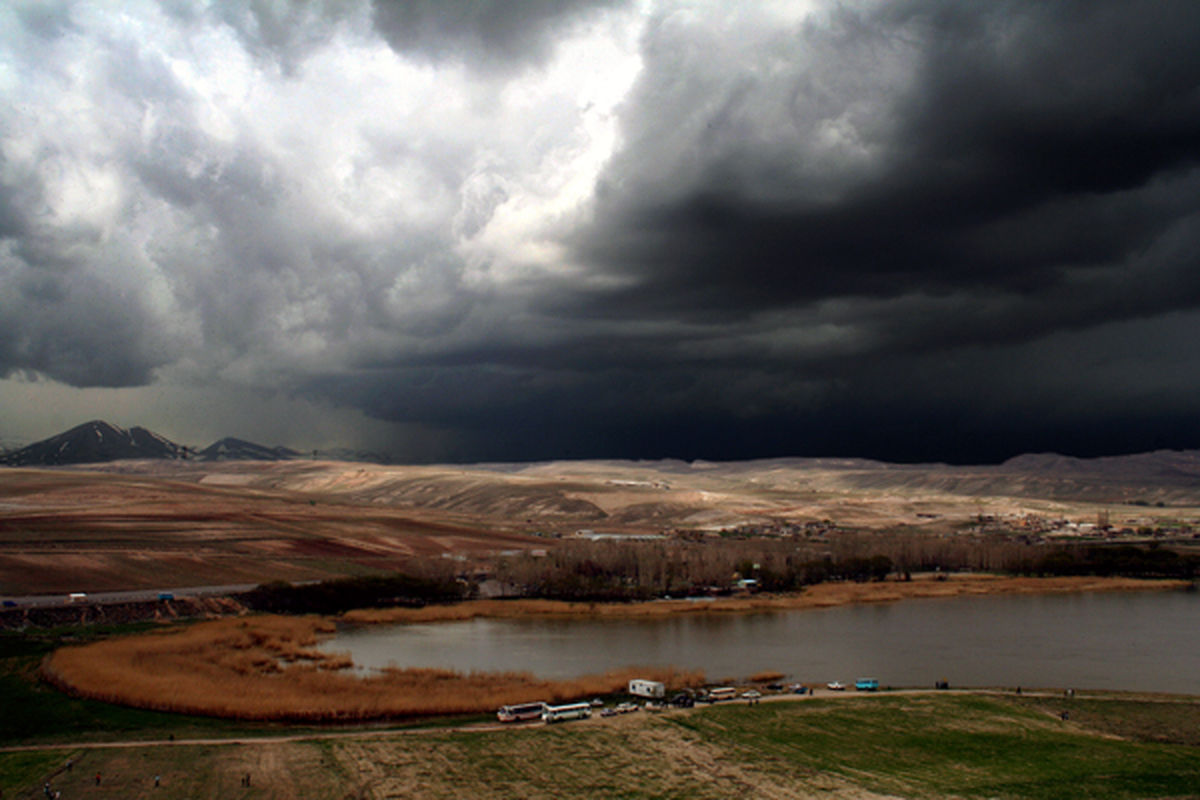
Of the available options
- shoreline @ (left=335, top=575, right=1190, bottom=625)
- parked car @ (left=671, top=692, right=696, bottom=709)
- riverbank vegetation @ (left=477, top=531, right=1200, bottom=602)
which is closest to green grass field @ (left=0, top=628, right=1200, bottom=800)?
parked car @ (left=671, top=692, right=696, bottom=709)

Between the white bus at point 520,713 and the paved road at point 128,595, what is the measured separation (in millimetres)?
58135

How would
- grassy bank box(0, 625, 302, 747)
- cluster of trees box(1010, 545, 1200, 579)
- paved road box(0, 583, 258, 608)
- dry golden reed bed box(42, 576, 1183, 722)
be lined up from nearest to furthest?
Answer: grassy bank box(0, 625, 302, 747)
dry golden reed bed box(42, 576, 1183, 722)
paved road box(0, 583, 258, 608)
cluster of trees box(1010, 545, 1200, 579)

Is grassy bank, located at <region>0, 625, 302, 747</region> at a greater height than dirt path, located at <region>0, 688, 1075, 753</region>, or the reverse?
dirt path, located at <region>0, 688, 1075, 753</region>

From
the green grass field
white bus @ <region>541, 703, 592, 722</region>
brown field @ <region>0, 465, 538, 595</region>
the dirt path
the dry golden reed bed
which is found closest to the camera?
the green grass field

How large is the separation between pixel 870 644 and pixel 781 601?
30133 millimetres

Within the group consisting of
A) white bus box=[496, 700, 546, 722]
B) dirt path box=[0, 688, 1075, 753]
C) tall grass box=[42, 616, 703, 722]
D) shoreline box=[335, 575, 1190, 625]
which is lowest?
shoreline box=[335, 575, 1190, 625]

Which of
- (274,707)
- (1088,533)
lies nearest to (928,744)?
→ (274,707)

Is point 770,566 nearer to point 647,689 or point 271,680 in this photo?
point 647,689

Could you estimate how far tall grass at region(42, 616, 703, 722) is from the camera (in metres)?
47.9

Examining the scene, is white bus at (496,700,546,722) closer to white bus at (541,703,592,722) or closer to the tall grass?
white bus at (541,703,592,722)

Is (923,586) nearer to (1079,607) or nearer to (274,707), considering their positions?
(1079,607)

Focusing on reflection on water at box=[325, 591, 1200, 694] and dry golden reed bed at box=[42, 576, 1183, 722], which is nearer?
dry golden reed bed at box=[42, 576, 1183, 722]

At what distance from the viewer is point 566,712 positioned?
151 ft

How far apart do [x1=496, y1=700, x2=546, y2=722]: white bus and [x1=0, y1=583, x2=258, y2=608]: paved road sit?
191 ft
